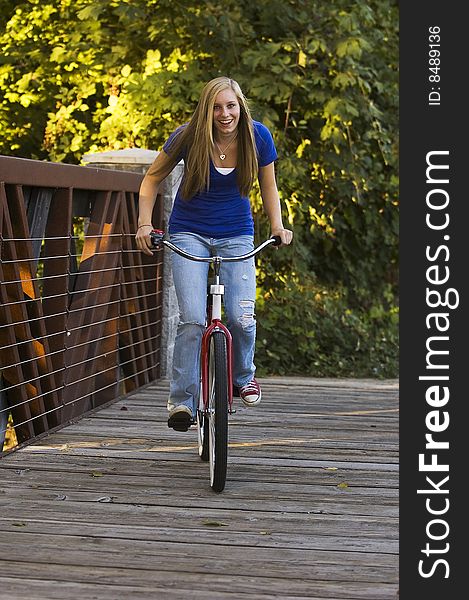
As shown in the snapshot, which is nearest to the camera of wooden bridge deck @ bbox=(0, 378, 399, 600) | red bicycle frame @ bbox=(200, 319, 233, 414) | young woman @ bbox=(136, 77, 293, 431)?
wooden bridge deck @ bbox=(0, 378, 399, 600)

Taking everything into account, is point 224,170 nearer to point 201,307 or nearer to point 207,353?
point 201,307

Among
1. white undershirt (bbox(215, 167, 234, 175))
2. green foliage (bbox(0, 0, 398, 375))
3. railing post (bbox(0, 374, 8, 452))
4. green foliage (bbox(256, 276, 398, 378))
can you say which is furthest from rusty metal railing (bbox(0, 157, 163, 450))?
green foliage (bbox(0, 0, 398, 375))

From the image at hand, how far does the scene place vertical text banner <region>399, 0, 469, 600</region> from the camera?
4.30 m

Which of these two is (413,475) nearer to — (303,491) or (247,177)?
(303,491)

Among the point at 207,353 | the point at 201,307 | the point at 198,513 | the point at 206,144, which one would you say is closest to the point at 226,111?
the point at 206,144

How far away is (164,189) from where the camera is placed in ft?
28.5

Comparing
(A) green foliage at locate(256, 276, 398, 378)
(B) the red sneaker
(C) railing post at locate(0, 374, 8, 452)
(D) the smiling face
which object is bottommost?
(A) green foliage at locate(256, 276, 398, 378)

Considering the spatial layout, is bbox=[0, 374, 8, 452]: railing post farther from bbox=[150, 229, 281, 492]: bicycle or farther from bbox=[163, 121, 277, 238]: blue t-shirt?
bbox=[163, 121, 277, 238]: blue t-shirt

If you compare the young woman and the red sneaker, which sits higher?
the young woman

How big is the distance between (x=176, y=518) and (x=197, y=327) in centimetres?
91

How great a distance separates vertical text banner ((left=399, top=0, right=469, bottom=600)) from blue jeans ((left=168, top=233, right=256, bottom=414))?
2.89ft

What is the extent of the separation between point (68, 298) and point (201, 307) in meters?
1.69

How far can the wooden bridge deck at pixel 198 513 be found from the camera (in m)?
3.83

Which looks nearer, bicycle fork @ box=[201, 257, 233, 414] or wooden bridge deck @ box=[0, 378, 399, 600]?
wooden bridge deck @ box=[0, 378, 399, 600]
